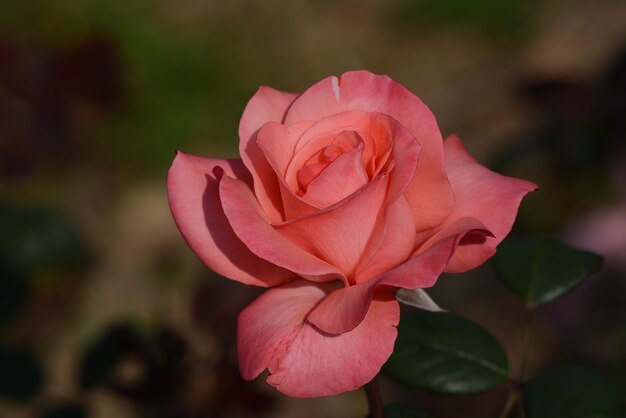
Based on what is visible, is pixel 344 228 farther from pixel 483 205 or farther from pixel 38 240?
pixel 38 240

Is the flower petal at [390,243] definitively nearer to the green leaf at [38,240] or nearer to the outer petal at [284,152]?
the outer petal at [284,152]

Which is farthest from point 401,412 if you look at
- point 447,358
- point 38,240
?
point 38,240

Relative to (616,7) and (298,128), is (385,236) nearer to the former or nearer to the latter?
(298,128)

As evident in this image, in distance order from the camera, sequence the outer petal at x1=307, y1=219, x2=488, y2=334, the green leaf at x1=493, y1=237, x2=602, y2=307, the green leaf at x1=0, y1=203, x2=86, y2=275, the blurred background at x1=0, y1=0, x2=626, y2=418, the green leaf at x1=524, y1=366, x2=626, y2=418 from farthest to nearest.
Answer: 1. the green leaf at x1=0, y1=203, x2=86, y2=275
2. the blurred background at x1=0, y1=0, x2=626, y2=418
3. the green leaf at x1=493, y1=237, x2=602, y2=307
4. the green leaf at x1=524, y1=366, x2=626, y2=418
5. the outer petal at x1=307, y1=219, x2=488, y2=334

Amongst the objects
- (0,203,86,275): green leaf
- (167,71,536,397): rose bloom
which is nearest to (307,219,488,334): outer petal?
(167,71,536,397): rose bloom

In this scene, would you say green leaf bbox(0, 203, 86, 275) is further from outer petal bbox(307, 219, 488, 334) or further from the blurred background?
outer petal bbox(307, 219, 488, 334)

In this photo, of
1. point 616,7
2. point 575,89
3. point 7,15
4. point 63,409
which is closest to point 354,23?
point 616,7
